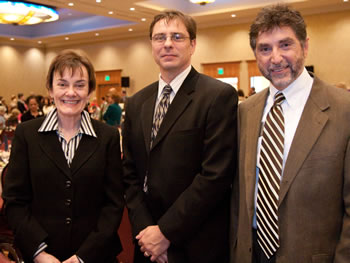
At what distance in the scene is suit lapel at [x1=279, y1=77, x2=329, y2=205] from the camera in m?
1.72

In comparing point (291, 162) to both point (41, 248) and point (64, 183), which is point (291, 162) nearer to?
point (64, 183)

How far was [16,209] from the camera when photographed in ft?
6.50

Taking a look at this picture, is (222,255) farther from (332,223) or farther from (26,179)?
(26,179)

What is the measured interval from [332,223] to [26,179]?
5.02 ft

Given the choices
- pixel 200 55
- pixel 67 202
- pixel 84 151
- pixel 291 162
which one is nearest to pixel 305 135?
pixel 291 162

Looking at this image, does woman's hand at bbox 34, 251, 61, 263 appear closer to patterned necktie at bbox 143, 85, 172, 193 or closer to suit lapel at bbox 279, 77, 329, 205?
patterned necktie at bbox 143, 85, 172, 193

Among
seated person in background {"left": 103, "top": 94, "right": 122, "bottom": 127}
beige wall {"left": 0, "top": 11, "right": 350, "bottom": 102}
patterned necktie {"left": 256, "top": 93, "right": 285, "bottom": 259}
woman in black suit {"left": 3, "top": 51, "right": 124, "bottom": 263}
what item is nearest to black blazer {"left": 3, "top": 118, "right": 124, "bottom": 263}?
woman in black suit {"left": 3, "top": 51, "right": 124, "bottom": 263}

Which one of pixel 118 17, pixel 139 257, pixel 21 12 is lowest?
pixel 139 257

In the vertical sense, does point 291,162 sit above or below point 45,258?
above

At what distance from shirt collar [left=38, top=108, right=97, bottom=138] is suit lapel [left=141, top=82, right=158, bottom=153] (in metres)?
0.29

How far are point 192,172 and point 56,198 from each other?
0.73m

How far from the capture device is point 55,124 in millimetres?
2055

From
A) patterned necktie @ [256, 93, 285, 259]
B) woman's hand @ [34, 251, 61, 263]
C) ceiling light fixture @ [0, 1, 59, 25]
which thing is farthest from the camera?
ceiling light fixture @ [0, 1, 59, 25]

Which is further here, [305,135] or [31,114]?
[31,114]
